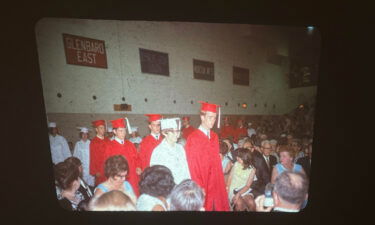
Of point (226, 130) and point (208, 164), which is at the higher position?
point (226, 130)

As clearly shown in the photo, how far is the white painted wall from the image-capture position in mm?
1162

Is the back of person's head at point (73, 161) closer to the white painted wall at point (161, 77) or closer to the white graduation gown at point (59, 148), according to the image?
the white graduation gown at point (59, 148)

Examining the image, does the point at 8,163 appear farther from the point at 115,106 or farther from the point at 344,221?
the point at 344,221

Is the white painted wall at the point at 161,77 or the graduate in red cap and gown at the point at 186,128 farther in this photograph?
the graduate in red cap and gown at the point at 186,128

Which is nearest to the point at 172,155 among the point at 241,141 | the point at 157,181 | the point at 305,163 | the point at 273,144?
the point at 157,181

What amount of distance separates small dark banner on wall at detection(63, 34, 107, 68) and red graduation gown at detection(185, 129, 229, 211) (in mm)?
885

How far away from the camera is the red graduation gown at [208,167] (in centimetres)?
131

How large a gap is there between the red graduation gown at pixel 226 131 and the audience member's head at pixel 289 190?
0.52 metres

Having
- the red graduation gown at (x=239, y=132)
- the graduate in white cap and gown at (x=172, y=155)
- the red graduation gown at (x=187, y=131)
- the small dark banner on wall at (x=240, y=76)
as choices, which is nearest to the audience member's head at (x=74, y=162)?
the graduate in white cap and gown at (x=172, y=155)

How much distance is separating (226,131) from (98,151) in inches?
38.9

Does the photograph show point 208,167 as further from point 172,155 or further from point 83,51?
point 83,51

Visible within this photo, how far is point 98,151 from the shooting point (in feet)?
4.16

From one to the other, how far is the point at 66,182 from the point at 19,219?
522mm

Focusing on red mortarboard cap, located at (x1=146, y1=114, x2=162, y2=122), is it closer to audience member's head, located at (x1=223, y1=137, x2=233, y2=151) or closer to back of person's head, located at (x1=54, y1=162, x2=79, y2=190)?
audience member's head, located at (x1=223, y1=137, x2=233, y2=151)
